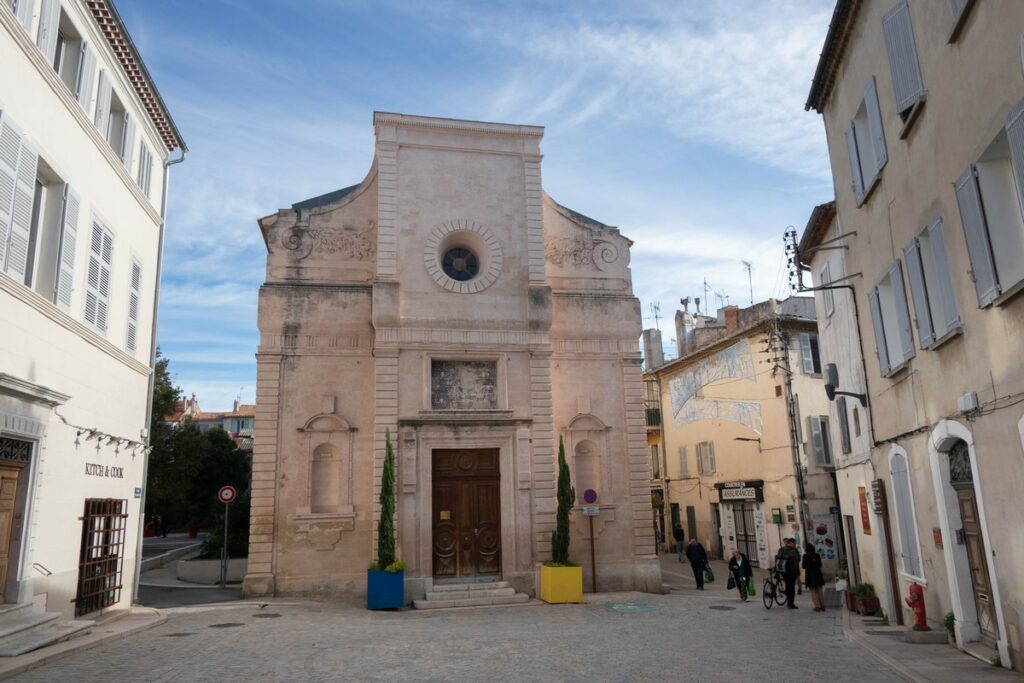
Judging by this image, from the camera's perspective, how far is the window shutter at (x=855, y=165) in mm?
12830

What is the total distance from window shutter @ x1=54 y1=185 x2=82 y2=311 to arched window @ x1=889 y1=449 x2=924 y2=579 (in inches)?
546

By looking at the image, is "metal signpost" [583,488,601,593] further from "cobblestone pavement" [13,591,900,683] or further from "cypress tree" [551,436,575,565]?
"cobblestone pavement" [13,591,900,683]

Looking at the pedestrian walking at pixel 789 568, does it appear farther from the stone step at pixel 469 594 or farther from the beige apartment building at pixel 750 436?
the stone step at pixel 469 594

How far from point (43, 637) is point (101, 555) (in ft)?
12.3

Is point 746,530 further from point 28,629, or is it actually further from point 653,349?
point 28,629

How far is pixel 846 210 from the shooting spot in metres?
14.1

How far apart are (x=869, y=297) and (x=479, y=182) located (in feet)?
38.3

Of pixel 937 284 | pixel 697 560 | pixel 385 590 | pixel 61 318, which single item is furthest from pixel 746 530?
pixel 61 318

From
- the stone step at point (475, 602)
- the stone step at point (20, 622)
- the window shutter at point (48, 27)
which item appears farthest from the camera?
the stone step at point (475, 602)

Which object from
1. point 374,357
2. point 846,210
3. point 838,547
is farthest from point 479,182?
point 838,547

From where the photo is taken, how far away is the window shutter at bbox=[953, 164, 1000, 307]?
8.21 m

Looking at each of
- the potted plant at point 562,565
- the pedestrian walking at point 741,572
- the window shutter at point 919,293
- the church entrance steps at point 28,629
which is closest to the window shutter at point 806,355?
the pedestrian walking at point 741,572

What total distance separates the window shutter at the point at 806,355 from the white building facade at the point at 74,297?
2127 cm

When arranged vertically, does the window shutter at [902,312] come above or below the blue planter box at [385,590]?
above
